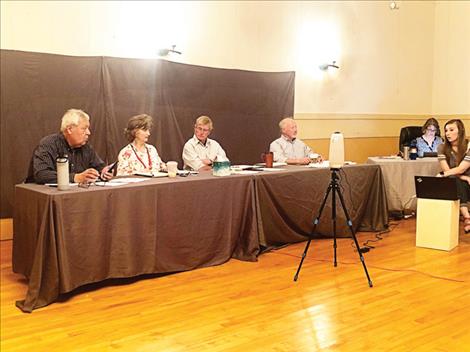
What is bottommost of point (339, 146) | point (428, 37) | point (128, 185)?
point (128, 185)

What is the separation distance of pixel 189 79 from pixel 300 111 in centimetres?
179

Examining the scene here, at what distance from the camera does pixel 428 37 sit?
8336 mm

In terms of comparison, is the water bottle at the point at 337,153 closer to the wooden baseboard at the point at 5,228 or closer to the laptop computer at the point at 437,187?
the laptop computer at the point at 437,187

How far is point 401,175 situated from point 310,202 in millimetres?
1385

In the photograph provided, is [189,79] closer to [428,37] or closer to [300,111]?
[300,111]

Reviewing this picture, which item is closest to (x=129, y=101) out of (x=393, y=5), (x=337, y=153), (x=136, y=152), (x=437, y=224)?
(x=136, y=152)

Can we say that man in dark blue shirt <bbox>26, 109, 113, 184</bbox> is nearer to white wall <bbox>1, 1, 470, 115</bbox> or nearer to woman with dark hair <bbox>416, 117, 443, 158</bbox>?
white wall <bbox>1, 1, 470, 115</bbox>

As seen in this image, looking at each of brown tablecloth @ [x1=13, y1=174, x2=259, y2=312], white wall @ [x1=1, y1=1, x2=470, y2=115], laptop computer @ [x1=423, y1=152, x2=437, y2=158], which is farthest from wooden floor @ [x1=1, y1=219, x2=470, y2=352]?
white wall @ [x1=1, y1=1, x2=470, y2=115]

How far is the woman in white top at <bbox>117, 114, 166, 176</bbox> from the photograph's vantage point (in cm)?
418

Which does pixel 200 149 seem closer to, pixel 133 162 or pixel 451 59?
pixel 133 162

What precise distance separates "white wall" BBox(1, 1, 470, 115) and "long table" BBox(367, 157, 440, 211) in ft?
5.90

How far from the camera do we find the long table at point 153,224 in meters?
3.16

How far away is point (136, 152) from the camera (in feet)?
13.9

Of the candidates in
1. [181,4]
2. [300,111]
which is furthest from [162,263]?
[300,111]
